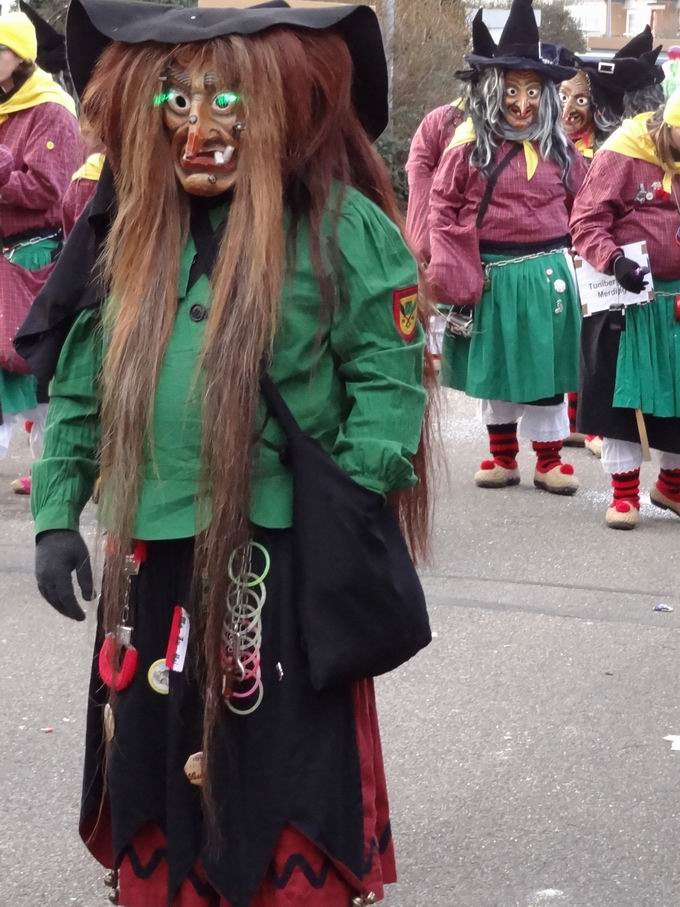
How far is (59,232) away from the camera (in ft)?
21.6

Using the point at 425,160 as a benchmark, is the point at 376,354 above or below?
above

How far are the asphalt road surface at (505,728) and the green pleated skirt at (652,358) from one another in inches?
22.2

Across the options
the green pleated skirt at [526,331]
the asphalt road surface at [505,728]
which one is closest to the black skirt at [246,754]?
the asphalt road surface at [505,728]

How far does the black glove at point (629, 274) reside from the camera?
602 cm

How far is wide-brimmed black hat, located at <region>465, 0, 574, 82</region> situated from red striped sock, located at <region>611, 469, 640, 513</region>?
5.63 feet

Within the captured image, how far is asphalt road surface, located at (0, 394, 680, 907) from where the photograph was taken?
339 cm

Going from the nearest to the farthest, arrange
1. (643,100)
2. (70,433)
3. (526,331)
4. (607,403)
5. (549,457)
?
(70,433), (607,403), (526,331), (549,457), (643,100)

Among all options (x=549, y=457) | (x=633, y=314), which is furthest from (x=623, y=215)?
(x=549, y=457)

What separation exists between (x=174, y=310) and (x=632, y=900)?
165cm

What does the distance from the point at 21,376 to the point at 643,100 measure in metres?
3.60

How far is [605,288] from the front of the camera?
6.28 meters

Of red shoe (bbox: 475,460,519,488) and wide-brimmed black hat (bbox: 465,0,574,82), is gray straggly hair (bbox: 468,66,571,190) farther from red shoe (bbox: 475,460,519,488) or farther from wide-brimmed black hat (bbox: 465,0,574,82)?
red shoe (bbox: 475,460,519,488)

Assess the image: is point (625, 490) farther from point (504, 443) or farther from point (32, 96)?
point (32, 96)

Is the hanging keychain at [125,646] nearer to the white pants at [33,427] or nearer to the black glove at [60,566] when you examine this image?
the black glove at [60,566]
